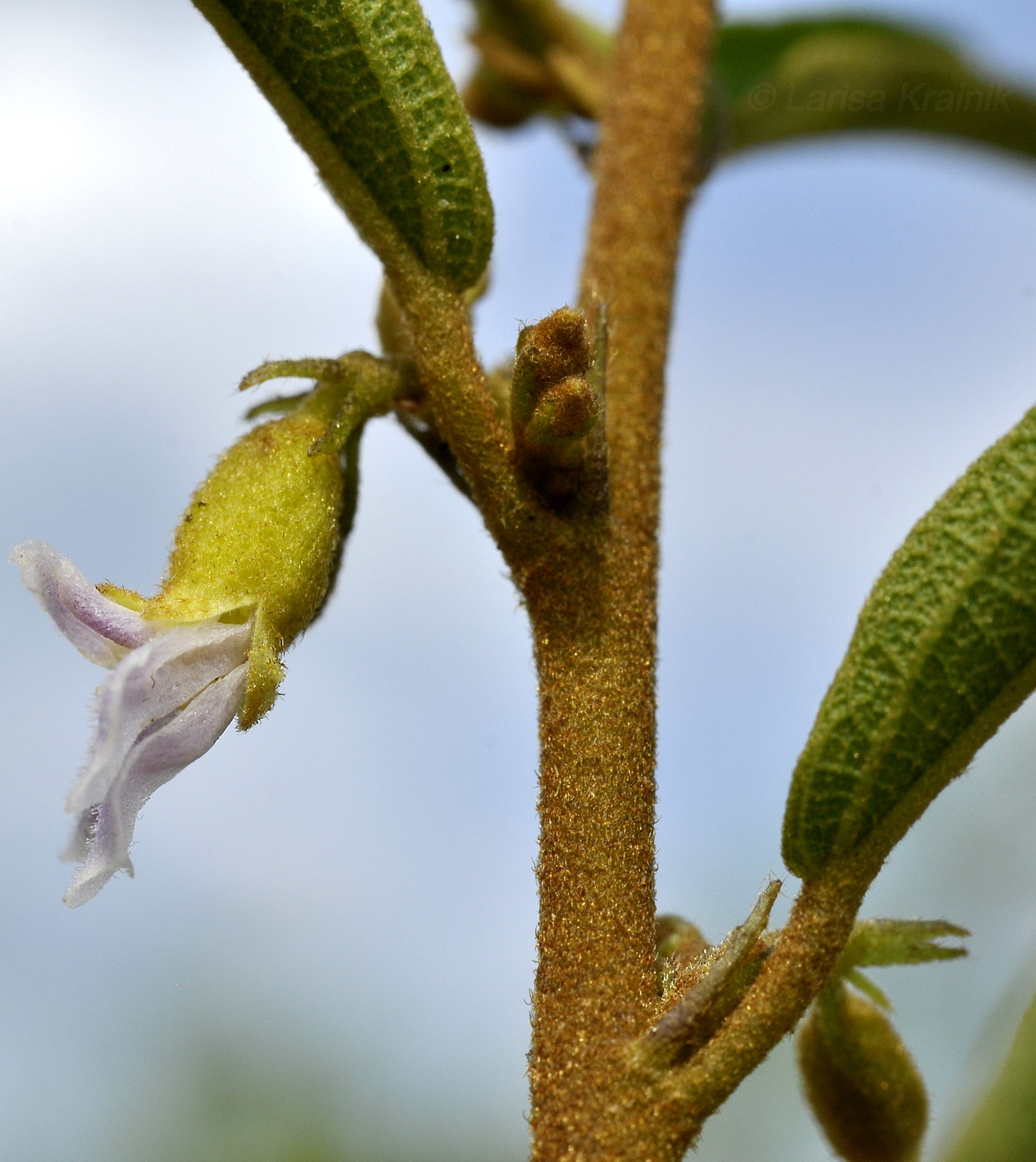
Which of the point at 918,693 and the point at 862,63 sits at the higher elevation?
the point at 862,63

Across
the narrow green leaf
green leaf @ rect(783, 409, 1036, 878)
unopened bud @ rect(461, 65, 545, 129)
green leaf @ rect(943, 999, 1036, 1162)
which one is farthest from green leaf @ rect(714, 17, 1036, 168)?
green leaf @ rect(943, 999, 1036, 1162)

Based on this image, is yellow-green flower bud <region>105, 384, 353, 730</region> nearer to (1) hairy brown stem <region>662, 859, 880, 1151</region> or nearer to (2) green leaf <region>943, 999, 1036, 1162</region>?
(1) hairy brown stem <region>662, 859, 880, 1151</region>

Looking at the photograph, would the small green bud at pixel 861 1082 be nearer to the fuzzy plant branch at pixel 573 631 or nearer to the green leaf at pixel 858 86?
the fuzzy plant branch at pixel 573 631

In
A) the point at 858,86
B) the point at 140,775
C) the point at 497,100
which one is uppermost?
the point at 858,86

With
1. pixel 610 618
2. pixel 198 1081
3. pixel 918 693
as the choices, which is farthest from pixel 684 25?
pixel 198 1081

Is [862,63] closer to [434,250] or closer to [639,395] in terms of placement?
[639,395]

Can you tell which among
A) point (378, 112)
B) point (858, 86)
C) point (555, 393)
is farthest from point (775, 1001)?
point (858, 86)

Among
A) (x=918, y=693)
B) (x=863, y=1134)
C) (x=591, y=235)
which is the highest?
(x=591, y=235)

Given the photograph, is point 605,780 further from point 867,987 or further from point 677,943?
point 867,987
